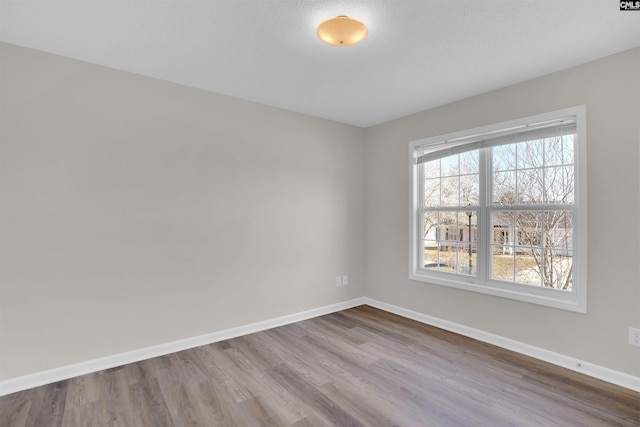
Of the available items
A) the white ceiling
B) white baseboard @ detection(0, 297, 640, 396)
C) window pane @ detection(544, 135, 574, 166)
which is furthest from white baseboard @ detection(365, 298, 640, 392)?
the white ceiling

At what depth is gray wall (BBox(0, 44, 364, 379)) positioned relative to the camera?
2.35m

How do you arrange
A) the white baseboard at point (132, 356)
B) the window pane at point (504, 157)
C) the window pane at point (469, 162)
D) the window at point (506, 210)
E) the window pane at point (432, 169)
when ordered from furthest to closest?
the window pane at point (432, 169), the window pane at point (469, 162), the window pane at point (504, 157), the window at point (506, 210), the white baseboard at point (132, 356)

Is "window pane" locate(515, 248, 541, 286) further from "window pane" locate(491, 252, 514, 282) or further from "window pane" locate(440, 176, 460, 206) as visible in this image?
"window pane" locate(440, 176, 460, 206)

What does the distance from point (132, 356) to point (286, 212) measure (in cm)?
208

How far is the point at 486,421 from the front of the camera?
6.47 feet

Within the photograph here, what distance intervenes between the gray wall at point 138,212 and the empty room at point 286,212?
0.02 metres

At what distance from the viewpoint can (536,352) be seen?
2.81 m

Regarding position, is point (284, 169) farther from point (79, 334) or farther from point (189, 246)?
point (79, 334)

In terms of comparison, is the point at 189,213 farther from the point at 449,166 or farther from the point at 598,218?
the point at 598,218

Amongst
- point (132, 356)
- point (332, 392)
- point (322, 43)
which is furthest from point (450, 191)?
point (132, 356)

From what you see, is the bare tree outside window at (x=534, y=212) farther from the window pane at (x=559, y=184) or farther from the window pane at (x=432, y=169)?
the window pane at (x=432, y=169)

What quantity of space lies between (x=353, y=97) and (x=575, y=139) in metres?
2.08

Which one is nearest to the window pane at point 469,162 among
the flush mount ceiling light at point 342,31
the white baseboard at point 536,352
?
the white baseboard at point 536,352

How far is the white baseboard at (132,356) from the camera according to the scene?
232cm
